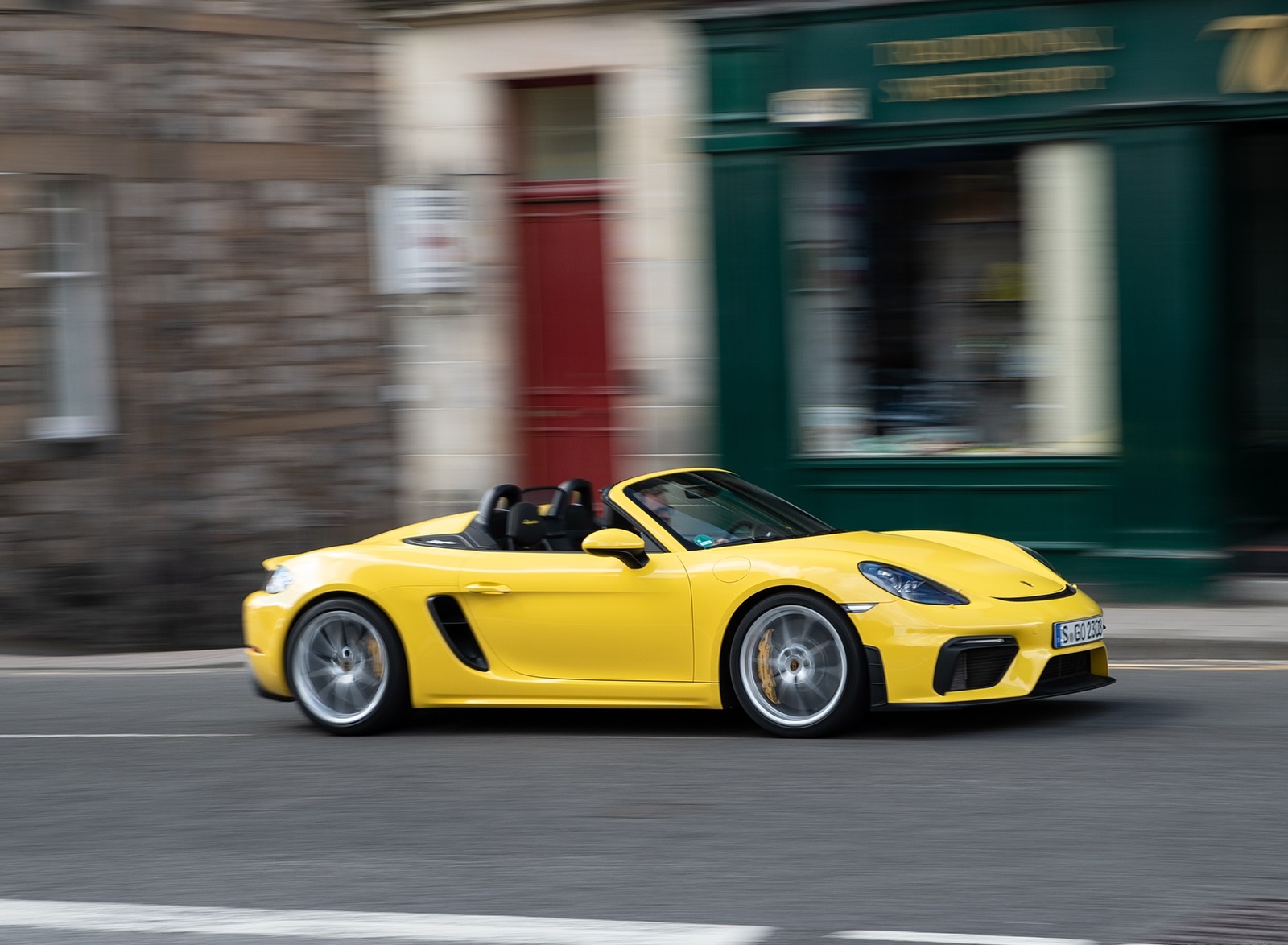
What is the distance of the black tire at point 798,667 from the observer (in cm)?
724

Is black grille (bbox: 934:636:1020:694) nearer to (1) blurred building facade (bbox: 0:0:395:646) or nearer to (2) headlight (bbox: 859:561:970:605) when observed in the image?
(2) headlight (bbox: 859:561:970:605)

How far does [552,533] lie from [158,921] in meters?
3.36

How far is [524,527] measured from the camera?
323 inches

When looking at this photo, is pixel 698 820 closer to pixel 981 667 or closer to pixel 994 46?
pixel 981 667

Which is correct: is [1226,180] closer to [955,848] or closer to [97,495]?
[955,848]

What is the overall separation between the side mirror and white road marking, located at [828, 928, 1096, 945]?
3093 mm

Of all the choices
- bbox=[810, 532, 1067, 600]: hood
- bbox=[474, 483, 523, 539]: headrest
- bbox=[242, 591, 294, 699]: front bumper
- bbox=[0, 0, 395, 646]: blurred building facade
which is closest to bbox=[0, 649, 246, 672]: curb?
bbox=[0, 0, 395, 646]: blurred building facade

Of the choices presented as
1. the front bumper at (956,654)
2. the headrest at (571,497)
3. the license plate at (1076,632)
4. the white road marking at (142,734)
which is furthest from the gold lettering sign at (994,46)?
the white road marking at (142,734)

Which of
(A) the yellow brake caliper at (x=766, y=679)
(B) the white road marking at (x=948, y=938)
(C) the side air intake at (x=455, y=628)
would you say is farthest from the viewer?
(C) the side air intake at (x=455, y=628)

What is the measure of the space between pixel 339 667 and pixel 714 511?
1.97m

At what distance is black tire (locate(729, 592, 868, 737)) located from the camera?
7.24 metres

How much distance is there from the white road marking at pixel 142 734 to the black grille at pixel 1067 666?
12.8 feet

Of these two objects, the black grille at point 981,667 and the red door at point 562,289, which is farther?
the red door at point 562,289

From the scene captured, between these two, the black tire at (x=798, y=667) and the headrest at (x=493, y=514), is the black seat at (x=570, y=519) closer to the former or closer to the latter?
the headrest at (x=493, y=514)
